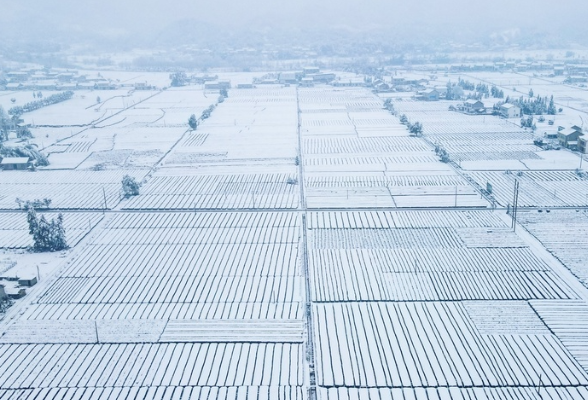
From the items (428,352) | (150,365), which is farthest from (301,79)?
(150,365)

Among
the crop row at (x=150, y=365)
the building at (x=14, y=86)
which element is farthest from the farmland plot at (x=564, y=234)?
the building at (x=14, y=86)

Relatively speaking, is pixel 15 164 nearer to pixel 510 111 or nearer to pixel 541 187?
pixel 541 187

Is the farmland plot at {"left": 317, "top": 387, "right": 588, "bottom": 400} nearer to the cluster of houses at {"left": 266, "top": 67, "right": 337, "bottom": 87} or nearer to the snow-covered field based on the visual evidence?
the snow-covered field

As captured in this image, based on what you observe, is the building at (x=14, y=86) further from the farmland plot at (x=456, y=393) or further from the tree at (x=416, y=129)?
the farmland plot at (x=456, y=393)

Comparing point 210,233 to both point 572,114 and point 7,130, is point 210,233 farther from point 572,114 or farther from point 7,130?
point 572,114

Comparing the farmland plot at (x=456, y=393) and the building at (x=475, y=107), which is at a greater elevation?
the building at (x=475, y=107)

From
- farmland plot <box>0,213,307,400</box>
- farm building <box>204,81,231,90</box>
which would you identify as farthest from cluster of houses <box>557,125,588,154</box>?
farm building <box>204,81,231,90</box>

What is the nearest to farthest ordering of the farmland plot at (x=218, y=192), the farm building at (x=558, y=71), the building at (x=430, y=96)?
the farmland plot at (x=218, y=192), the building at (x=430, y=96), the farm building at (x=558, y=71)
